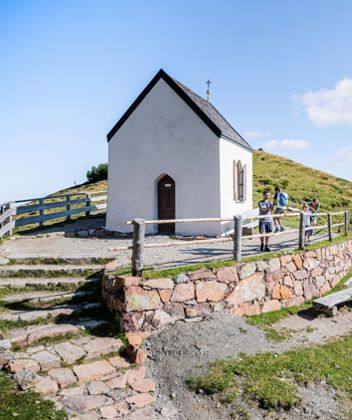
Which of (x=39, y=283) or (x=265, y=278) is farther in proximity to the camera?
(x=265, y=278)

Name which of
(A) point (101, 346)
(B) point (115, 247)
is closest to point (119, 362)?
(A) point (101, 346)

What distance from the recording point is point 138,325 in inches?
270

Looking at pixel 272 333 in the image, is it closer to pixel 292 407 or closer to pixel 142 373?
pixel 292 407

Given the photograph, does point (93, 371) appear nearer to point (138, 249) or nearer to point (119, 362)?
point (119, 362)

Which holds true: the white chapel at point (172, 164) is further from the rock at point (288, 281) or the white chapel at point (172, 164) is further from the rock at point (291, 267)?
the rock at point (288, 281)

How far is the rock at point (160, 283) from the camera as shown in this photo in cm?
705

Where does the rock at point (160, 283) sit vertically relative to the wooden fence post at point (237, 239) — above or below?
below

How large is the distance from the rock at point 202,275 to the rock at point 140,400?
2.71m

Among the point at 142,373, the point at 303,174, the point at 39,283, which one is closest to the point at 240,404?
the point at 142,373

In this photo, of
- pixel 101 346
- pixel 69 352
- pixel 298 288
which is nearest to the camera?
pixel 69 352

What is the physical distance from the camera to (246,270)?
28.0 feet

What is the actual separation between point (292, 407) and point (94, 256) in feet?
19.0

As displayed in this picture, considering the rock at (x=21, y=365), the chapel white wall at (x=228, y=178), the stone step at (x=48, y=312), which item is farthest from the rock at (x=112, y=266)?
the chapel white wall at (x=228, y=178)

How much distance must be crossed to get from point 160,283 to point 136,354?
1.51 meters
